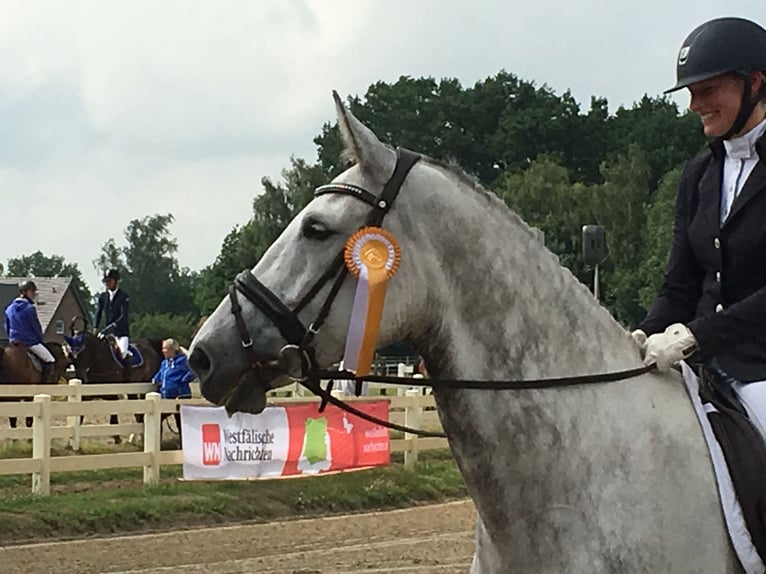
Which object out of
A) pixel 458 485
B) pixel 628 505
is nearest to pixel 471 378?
pixel 628 505

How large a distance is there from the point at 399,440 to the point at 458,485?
1.40 meters

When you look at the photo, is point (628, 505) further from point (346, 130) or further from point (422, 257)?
point (346, 130)

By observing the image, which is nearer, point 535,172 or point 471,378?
point 471,378

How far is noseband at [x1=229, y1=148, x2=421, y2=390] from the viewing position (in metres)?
3.30

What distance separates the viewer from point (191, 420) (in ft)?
44.7

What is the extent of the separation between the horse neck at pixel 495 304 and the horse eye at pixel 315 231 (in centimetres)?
28

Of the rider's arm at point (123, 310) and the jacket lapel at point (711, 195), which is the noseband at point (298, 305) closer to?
the jacket lapel at point (711, 195)

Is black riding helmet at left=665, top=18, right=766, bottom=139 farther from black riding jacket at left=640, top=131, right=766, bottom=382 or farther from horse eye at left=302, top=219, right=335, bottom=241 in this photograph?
horse eye at left=302, top=219, right=335, bottom=241

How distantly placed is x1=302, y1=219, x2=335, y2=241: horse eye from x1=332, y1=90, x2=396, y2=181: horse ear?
225 millimetres

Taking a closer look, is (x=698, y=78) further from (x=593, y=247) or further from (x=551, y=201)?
(x=551, y=201)

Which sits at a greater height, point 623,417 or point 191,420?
point 191,420

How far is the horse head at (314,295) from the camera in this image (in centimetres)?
332

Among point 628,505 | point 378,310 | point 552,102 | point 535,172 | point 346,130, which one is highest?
point 552,102

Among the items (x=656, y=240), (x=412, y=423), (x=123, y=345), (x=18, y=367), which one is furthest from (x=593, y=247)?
(x=656, y=240)
